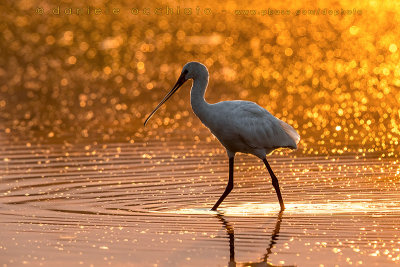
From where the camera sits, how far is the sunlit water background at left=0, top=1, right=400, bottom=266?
1103cm

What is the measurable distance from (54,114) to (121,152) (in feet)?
20.5

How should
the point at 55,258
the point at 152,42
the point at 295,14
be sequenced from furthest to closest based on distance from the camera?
the point at 295,14 < the point at 152,42 < the point at 55,258

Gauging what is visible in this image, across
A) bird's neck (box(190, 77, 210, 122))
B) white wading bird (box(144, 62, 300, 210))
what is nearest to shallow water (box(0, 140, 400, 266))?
white wading bird (box(144, 62, 300, 210))

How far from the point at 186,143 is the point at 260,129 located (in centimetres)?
522

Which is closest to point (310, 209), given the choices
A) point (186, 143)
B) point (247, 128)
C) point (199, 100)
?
point (247, 128)

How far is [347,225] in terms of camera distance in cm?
1168

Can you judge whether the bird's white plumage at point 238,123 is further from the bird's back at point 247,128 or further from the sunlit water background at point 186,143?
the sunlit water background at point 186,143

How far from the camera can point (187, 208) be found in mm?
13234

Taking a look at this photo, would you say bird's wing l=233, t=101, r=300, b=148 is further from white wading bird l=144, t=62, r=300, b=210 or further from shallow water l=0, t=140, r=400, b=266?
shallow water l=0, t=140, r=400, b=266

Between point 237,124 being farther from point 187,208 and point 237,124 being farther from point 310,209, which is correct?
point 310,209

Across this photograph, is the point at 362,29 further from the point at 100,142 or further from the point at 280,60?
the point at 100,142

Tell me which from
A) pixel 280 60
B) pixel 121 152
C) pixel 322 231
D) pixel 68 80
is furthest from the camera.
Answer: pixel 280 60

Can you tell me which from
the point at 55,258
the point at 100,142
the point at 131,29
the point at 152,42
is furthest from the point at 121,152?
the point at 131,29

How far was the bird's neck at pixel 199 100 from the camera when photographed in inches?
535
